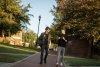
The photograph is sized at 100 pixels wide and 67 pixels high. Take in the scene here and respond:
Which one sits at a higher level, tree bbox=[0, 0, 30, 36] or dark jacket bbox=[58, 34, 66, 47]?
tree bbox=[0, 0, 30, 36]

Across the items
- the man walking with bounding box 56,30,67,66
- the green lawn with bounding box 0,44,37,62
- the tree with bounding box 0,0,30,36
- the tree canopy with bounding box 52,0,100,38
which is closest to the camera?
the man walking with bounding box 56,30,67,66

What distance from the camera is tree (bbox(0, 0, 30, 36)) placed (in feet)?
221

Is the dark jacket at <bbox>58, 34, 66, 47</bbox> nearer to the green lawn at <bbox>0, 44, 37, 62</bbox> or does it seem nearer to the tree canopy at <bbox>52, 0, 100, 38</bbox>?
the green lawn at <bbox>0, 44, 37, 62</bbox>

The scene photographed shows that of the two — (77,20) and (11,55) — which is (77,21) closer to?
(77,20)

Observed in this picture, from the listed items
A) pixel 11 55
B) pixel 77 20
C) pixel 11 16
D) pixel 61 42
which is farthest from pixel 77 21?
pixel 11 16

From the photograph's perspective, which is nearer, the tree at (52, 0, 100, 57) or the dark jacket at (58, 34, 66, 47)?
the dark jacket at (58, 34, 66, 47)

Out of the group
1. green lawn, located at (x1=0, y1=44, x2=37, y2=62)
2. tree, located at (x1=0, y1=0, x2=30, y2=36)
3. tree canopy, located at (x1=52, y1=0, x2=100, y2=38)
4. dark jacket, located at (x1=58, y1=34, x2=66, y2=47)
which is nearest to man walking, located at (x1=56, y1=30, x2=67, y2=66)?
dark jacket, located at (x1=58, y1=34, x2=66, y2=47)

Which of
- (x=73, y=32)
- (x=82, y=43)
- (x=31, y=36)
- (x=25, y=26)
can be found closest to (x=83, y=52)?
(x=82, y=43)

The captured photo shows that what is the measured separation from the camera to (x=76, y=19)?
124 ft

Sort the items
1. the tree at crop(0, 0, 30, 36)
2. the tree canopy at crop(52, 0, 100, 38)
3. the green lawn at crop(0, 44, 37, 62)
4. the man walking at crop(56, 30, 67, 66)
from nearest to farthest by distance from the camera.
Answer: the man walking at crop(56, 30, 67, 66) → the green lawn at crop(0, 44, 37, 62) → the tree canopy at crop(52, 0, 100, 38) → the tree at crop(0, 0, 30, 36)

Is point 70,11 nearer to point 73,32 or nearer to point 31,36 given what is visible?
point 73,32

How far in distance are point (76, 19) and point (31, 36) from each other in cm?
11438

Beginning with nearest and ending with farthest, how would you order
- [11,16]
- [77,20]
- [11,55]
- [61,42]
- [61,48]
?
[61,48]
[61,42]
[11,55]
[77,20]
[11,16]

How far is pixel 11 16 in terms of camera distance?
68.2 m
